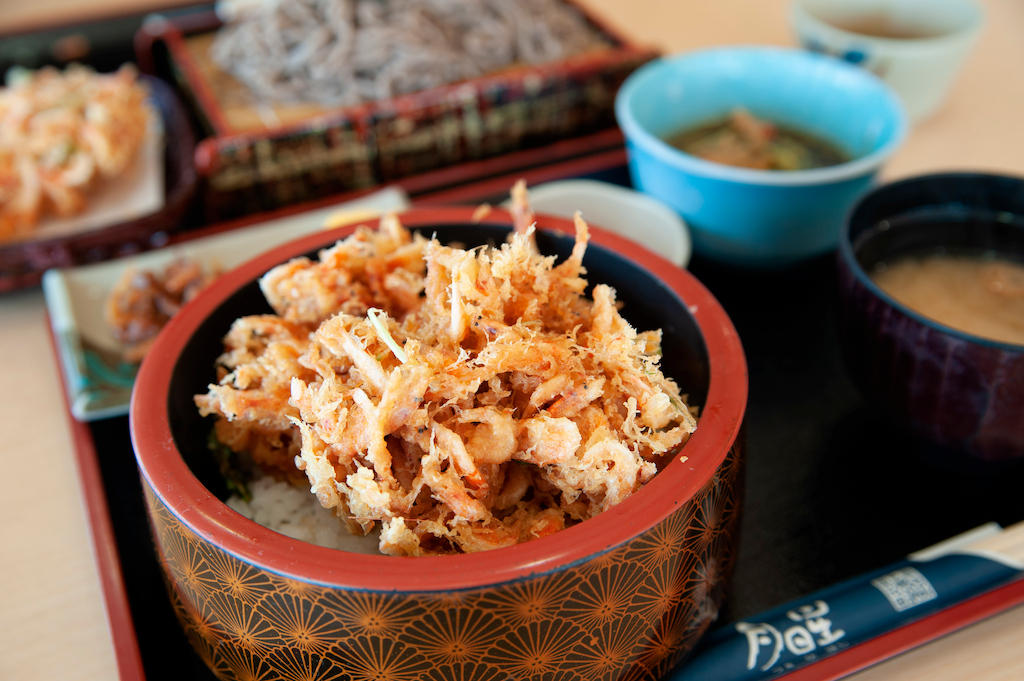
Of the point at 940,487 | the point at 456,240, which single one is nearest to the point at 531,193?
the point at 456,240

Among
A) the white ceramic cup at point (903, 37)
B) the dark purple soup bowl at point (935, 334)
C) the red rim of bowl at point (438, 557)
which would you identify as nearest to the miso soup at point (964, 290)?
the dark purple soup bowl at point (935, 334)

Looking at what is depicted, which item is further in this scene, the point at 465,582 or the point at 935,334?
the point at 935,334

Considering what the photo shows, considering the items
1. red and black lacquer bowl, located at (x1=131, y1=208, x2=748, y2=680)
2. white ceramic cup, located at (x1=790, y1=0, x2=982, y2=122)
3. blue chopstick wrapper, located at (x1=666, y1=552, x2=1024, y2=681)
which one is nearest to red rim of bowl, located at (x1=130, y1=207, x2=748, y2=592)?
red and black lacquer bowl, located at (x1=131, y1=208, x2=748, y2=680)

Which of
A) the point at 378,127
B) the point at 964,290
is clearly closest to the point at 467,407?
the point at 964,290

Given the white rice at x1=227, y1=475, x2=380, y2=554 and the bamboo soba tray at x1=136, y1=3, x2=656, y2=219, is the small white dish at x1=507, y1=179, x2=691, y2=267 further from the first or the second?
the white rice at x1=227, y1=475, x2=380, y2=554

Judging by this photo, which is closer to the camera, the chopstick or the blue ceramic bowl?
the chopstick

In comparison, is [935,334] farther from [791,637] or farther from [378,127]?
[378,127]
